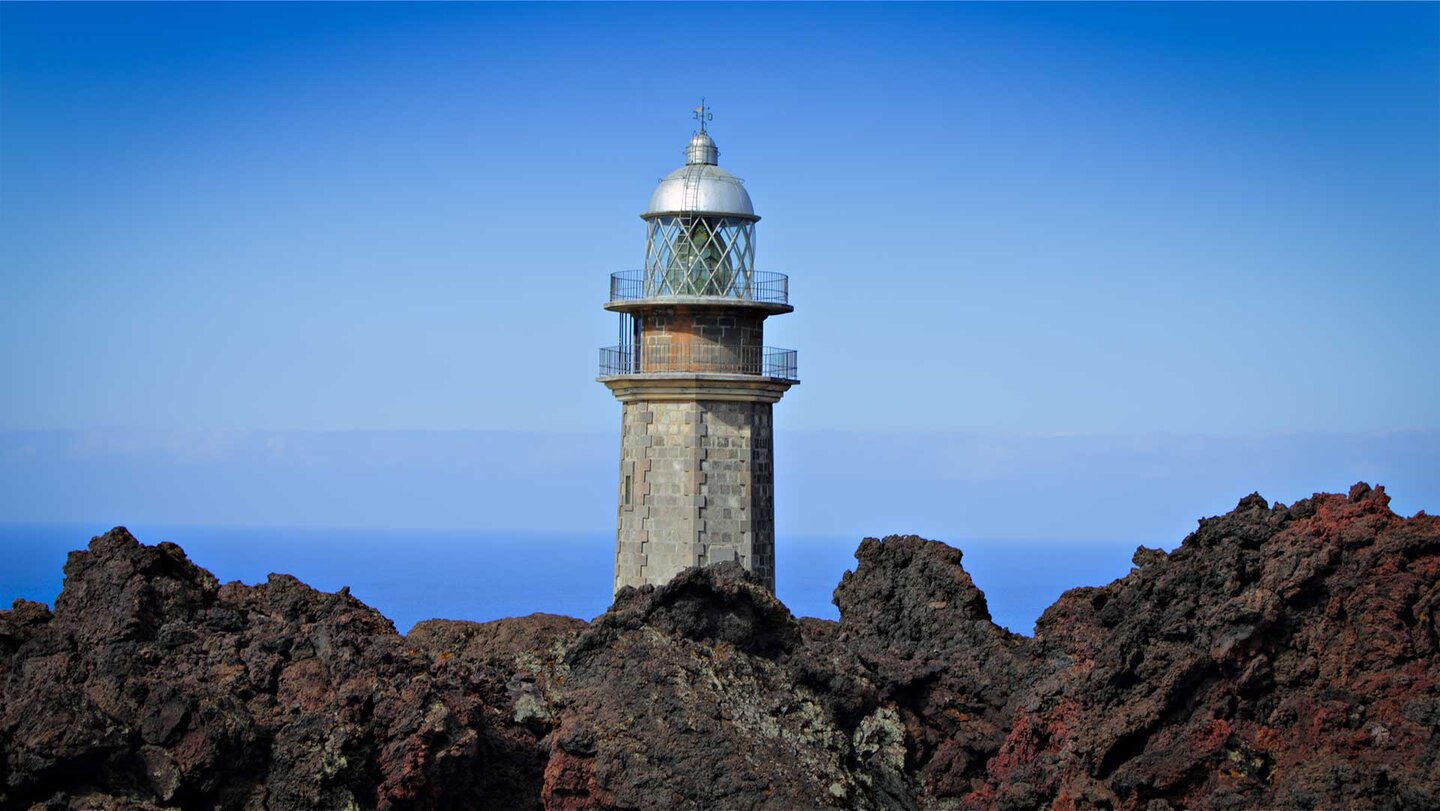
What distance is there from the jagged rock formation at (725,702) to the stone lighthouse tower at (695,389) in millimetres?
13858

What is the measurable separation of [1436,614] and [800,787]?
4.53 metres

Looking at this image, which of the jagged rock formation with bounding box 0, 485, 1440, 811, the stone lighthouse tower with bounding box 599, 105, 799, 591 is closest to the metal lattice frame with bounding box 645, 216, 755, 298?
the stone lighthouse tower with bounding box 599, 105, 799, 591

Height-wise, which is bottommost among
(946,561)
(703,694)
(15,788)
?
(15,788)

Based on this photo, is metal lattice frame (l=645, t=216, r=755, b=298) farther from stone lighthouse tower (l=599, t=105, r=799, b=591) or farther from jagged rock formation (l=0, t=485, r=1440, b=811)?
jagged rock formation (l=0, t=485, r=1440, b=811)

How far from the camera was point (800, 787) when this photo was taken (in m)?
13.0

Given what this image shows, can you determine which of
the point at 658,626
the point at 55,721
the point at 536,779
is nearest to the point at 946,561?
the point at 658,626

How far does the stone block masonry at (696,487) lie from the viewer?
29.3m

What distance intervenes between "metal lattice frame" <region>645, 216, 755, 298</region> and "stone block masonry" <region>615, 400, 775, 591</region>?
6.05ft

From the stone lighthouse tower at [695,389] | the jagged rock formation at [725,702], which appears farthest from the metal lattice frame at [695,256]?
the jagged rock formation at [725,702]

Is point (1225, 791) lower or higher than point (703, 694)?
lower

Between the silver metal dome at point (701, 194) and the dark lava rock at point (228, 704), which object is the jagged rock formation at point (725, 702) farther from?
the silver metal dome at point (701, 194)

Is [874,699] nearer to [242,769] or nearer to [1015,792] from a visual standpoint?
[1015,792]

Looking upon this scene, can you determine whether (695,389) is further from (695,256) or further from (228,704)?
(228,704)

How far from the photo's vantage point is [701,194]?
29688 millimetres
